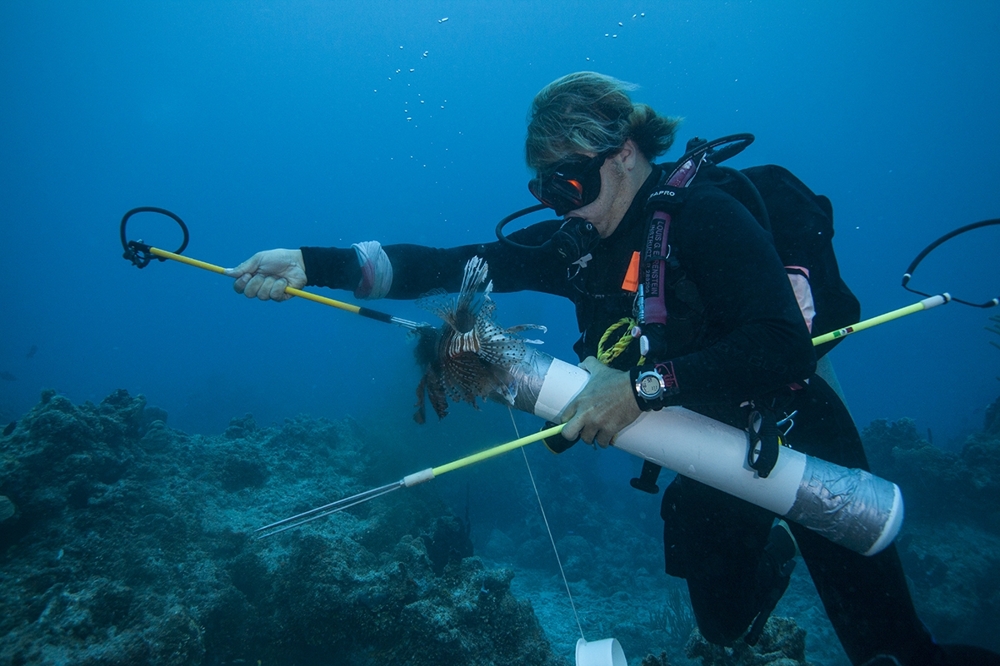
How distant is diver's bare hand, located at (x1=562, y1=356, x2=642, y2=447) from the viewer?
2092 mm

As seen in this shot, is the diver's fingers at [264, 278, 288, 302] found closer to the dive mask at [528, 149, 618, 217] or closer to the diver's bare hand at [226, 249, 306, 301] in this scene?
the diver's bare hand at [226, 249, 306, 301]

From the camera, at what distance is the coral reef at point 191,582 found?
3.91 metres

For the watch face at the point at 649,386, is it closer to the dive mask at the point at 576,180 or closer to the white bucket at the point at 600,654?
the dive mask at the point at 576,180

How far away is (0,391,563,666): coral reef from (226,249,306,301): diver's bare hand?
3.25 m

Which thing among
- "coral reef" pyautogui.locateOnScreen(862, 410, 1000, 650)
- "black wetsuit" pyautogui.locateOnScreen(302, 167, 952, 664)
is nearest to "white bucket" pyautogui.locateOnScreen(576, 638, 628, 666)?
"black wetsuit" pyautogui.locateOnScreen(302, 167, 952, 664)

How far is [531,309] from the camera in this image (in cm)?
3244

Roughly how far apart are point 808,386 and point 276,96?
12401 cm

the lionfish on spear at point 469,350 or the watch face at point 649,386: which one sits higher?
the lionfish on spear at point 469,350

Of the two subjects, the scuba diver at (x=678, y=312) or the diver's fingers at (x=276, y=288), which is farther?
the diver's fingers at (x=276, y=288)

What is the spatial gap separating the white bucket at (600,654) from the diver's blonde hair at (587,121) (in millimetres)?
2850

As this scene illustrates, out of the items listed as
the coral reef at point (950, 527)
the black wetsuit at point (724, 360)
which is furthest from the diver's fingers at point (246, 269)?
the coral reef at point (950, 527)

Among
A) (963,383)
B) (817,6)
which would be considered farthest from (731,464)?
(817,6)

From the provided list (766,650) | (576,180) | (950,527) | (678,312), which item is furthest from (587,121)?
(950,527)

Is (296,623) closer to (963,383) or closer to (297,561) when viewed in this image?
(297,561)
